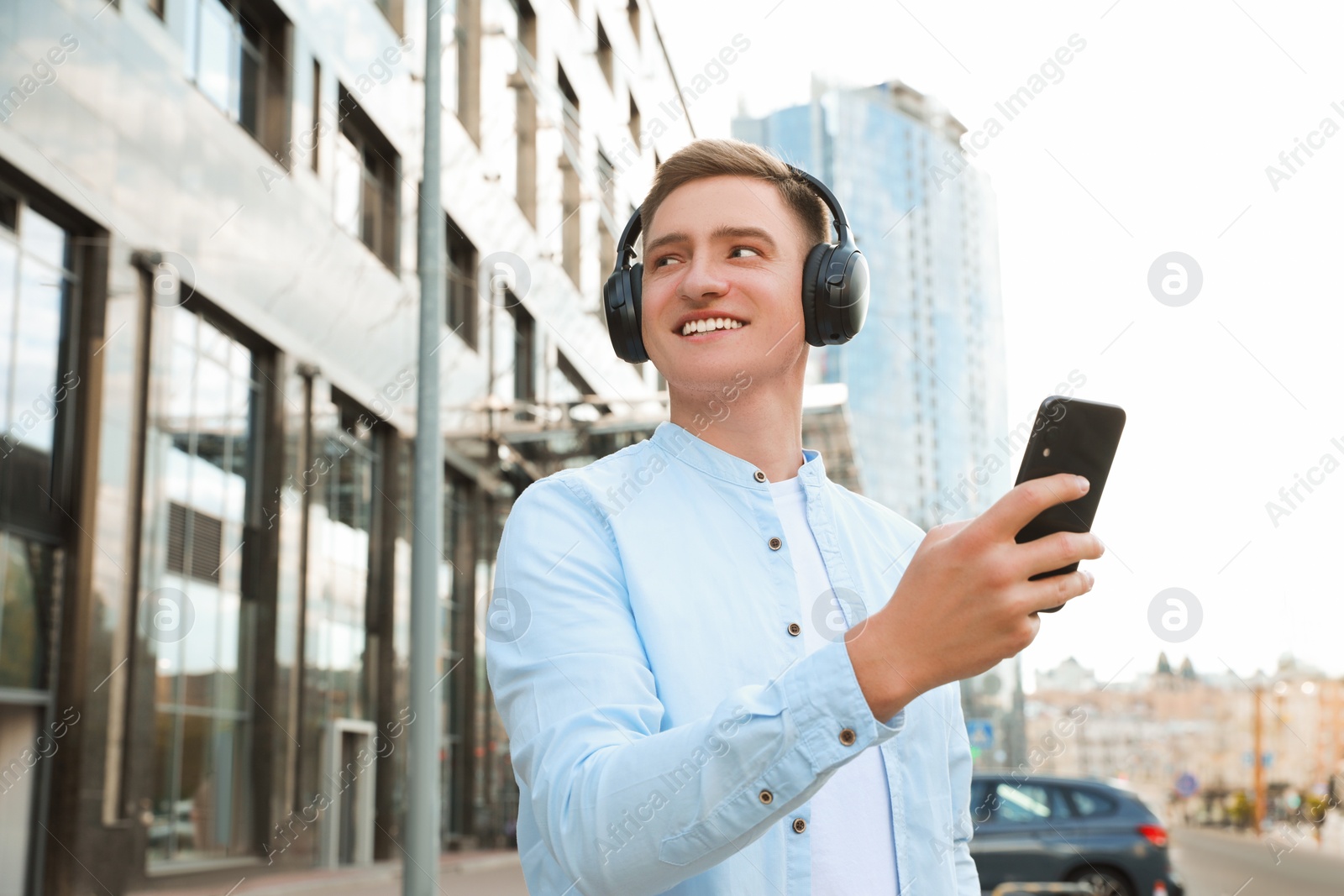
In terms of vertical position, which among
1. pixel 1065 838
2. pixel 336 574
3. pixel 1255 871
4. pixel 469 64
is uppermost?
pixel 469 64

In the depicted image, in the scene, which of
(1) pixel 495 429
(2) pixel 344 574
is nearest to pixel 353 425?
(2) pixel 344 574

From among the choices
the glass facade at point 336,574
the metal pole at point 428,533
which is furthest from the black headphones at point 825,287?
the glass facade at point 336,574

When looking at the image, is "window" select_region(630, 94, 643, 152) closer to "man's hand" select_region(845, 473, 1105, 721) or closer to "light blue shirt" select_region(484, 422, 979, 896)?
"light blue shirt" select_region(484, 422, 979, 896)

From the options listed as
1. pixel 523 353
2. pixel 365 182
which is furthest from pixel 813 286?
pixel 523 353

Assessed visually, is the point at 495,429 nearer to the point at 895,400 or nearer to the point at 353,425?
the point at 353,425

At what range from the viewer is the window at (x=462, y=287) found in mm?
20469

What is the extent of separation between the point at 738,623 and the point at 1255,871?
2776 cm

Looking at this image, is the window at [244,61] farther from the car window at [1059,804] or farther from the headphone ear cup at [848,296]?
the headphone ear cup at [848,296]

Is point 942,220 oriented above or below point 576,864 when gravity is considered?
above

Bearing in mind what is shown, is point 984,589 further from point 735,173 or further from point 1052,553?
point 735,173

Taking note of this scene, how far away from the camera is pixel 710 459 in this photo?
1.80 meters

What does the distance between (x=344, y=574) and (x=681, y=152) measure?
14.9 metres

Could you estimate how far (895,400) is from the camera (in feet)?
249

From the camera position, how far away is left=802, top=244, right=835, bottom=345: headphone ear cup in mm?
1950
